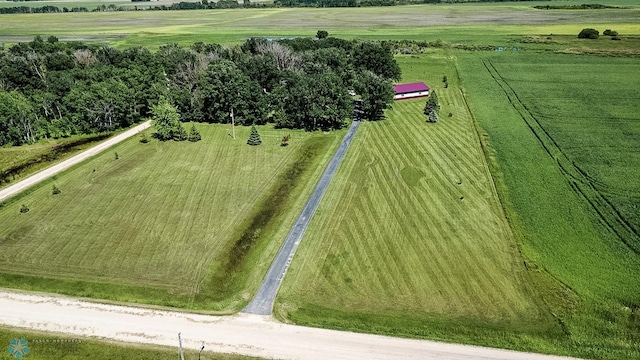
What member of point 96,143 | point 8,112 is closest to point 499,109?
point 96,143

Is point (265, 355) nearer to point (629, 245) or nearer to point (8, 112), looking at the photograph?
point (629, 245)

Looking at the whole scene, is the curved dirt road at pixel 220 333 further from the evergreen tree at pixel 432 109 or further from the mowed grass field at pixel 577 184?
the evergreen tree at pixel 432 109

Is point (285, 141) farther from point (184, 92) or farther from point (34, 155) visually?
point (34, 155)

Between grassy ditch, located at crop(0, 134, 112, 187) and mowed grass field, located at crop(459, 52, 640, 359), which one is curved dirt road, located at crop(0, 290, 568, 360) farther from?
grassy ditch, located at crop(0, 134, 112, 187)

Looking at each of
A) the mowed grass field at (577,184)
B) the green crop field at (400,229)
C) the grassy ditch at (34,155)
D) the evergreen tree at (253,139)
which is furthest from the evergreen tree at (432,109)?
the grassy ditch at (34,155)

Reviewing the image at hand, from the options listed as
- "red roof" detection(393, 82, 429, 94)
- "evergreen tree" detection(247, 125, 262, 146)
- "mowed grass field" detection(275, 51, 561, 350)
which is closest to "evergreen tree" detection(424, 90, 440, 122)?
"red roof" detection(393, 82, 429, 94)
